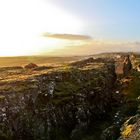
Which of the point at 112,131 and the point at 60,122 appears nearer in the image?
the point at 112,131

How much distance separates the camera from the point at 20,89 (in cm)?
7169

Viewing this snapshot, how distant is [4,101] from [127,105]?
75.7 feet

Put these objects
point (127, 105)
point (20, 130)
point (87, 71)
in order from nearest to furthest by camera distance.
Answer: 1. point (20, 130)
2. point (127, 105)
3. point (87, 71)

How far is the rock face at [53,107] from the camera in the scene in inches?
2564

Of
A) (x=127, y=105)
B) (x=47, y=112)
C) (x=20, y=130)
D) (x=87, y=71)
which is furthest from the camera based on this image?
(x=87, y=71)

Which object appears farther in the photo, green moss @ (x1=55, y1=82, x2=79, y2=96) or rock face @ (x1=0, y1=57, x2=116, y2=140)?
green moss @ (x1=55, y1=82, x2=79, y2=96)

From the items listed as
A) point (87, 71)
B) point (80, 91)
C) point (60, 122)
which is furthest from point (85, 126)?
point (87, 71)

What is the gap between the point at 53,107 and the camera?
236 feet

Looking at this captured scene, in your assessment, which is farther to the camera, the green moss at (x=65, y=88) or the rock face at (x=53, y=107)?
the green moss at (x=65, y=88)

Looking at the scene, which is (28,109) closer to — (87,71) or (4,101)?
(4,101)

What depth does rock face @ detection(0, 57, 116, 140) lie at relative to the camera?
65.1 meters

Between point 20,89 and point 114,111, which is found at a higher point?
point 20,89

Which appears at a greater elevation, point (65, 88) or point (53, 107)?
point (65, 88)

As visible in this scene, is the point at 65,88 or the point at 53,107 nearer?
the point at 53,107
